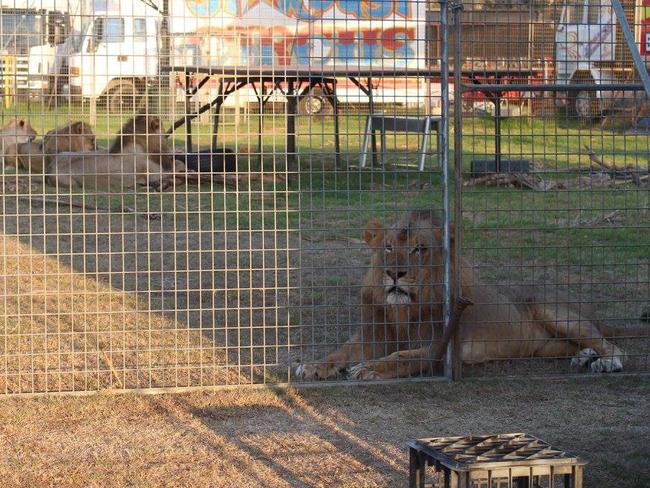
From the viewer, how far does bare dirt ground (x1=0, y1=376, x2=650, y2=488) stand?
4621 mm

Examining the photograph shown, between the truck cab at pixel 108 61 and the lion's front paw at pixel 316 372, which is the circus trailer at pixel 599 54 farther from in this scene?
the truck cab at pixel 108 61

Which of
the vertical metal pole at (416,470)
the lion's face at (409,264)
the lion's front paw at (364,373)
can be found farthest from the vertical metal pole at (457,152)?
the vertical metal pole at (416,470)

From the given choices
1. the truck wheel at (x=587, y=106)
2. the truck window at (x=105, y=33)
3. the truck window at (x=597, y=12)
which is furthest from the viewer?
the truck wheel at (x=587, y=106)

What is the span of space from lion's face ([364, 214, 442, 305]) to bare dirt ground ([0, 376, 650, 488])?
1.68 ft

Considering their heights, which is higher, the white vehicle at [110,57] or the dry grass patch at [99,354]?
the white vehicle at [110,57]

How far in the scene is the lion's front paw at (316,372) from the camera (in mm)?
6168

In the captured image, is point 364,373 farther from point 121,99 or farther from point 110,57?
point 110,57

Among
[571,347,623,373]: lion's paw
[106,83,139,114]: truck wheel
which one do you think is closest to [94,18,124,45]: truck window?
[106,83,139,114]: truck wheel

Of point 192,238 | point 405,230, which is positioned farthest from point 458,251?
point 192,238

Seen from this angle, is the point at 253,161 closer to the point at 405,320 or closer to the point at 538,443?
the point at 405,320

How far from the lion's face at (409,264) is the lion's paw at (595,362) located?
3.24ft

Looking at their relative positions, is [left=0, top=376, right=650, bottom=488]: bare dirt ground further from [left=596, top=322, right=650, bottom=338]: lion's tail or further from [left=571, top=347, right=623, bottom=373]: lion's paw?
[left=596, top=322, right=650, bottom=338]: lion's tail

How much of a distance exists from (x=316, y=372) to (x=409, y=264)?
77 cm

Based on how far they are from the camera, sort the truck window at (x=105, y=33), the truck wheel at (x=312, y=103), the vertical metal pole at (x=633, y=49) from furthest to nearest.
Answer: the truck wheel at (x=312, y=103)
the truck window at (x=105, y=33)
the vertical metal pole at (x=633, y=49)
